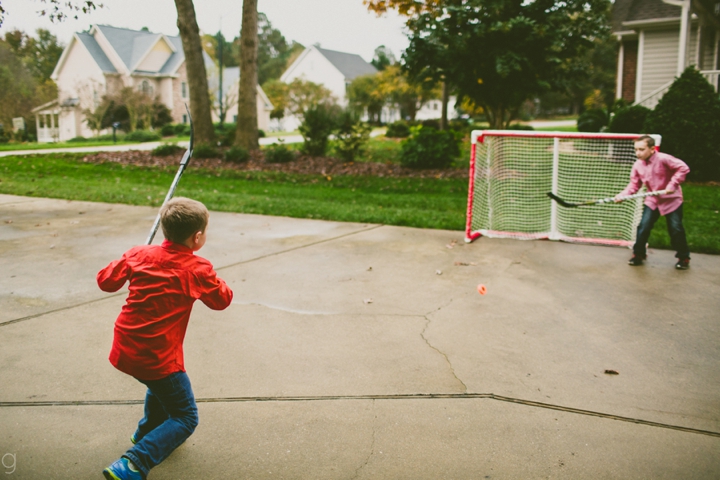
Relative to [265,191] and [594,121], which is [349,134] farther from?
[594,121]

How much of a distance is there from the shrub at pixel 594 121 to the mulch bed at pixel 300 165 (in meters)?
6.85

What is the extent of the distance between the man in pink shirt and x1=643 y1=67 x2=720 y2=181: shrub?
20.9ft

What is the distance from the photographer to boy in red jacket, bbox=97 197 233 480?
2.59 meters

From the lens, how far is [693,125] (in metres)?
12.0

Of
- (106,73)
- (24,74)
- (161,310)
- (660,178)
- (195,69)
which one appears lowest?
(161,310)

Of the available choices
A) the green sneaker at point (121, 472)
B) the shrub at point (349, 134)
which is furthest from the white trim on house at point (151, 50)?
the green sneaker at point (121, 472)

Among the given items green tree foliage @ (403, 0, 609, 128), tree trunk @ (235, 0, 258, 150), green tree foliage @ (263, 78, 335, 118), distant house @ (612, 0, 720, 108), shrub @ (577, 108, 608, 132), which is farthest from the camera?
green tree foliage @ (263, 78, 335, 118)

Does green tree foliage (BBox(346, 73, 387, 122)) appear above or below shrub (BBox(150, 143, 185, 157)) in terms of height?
above

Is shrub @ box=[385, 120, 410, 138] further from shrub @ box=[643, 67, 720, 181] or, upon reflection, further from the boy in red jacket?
the boy in red jacket

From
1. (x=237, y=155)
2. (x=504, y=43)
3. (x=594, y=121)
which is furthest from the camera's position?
(x=594, y=121)

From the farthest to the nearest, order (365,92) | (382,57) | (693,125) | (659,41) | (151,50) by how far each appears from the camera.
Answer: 1. (382,57)
2. (365,92)
3. (151,50)
4. (659,41)
5. (693,125)

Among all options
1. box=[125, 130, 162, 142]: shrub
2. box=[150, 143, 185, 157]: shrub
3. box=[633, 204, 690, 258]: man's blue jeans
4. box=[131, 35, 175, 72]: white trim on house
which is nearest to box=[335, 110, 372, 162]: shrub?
box=[150, 143, 185, 157]: shrub

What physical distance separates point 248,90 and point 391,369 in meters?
14.3

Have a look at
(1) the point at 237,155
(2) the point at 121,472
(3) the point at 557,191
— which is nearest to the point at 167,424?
(2) the point at 121,472
